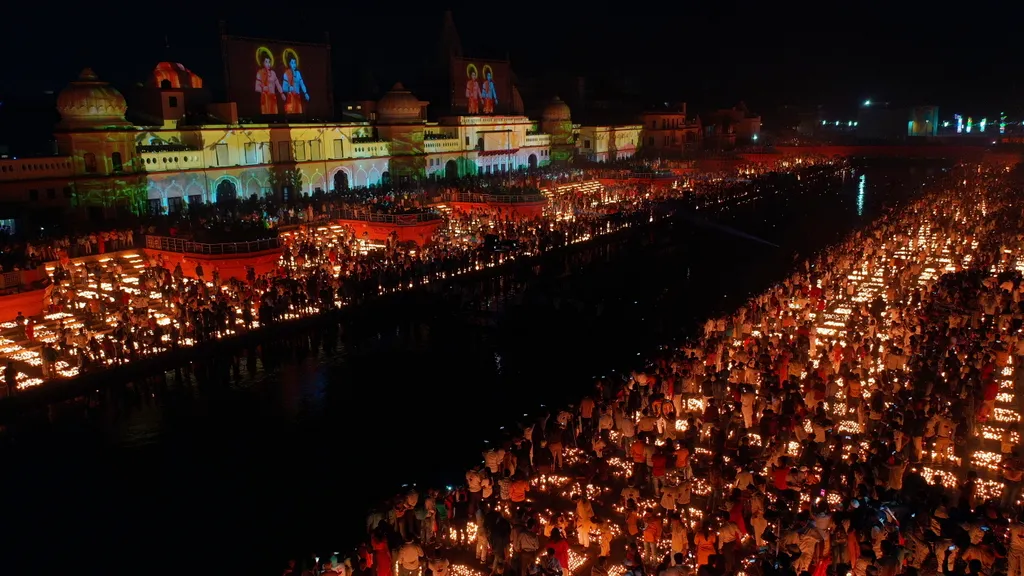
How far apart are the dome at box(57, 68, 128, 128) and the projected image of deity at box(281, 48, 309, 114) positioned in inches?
475

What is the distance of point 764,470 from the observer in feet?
41.3

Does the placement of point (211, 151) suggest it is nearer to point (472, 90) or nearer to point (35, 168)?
point (35, 168)

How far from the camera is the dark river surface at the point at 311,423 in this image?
1245cm

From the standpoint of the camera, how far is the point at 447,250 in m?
30.5

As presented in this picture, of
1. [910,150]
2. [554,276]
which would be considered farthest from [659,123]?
[554,276]

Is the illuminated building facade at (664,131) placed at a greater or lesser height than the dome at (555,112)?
lesser

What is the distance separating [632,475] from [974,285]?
1513 centimetres

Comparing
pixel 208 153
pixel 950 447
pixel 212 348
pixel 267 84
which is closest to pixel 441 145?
pixel 267 84

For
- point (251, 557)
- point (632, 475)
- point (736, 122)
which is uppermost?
point (736, 122)


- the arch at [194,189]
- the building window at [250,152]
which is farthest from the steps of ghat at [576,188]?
the arch at [194,189]

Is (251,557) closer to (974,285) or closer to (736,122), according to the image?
(974,285)

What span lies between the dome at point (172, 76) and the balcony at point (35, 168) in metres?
8.30

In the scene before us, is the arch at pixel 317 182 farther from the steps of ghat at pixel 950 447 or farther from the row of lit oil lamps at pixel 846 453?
the row of lit oil lamps at pixel 846 453

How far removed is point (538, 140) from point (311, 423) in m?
46.7
